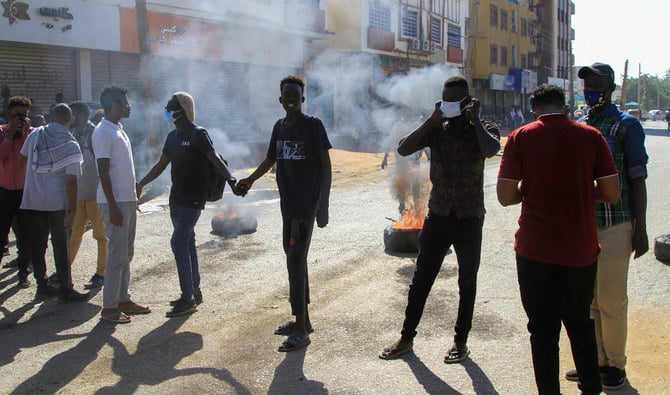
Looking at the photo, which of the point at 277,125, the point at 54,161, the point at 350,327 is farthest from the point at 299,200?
the point at 54,161

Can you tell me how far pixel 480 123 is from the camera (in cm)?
354

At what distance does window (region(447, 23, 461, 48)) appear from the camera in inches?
1422

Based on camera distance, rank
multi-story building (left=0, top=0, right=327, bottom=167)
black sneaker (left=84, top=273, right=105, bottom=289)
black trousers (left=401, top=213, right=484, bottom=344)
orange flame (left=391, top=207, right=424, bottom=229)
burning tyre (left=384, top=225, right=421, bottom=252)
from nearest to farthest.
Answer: black trousers (left=401, top=213, right=484, bottom=344) → black sneaker (left=84, top=273, right=105, bottom=289) → burning tyre (left=384, top=225, right=421, bottom=252) → orange flame (left=391, top=207, right=424, bottom=229) → multi-story building (left=0, top=0, right=327, bottom=167)

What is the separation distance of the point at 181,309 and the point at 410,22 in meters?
27.8

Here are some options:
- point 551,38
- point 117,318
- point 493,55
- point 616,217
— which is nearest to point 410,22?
point 493,55

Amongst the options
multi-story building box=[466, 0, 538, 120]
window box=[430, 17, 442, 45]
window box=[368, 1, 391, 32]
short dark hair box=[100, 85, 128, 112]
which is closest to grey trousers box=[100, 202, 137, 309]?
short dark hair box=[100, 85, 128, 112]

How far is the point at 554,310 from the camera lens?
9.68 feet

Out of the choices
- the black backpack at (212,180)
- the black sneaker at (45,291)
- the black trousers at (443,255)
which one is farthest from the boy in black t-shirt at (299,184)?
the black sneaker at (45,291)

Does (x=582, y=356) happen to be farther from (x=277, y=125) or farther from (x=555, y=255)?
(x=277, y=125)

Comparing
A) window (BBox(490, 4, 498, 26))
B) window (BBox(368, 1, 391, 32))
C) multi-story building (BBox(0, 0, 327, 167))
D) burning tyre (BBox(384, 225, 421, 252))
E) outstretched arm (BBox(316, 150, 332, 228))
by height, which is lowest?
burning tyre (BBox(384, 225, 421, 252))

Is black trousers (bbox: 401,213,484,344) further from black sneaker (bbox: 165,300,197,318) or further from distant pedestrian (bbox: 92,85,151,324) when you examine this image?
distant pedestrian (bbox: 92,85,151,324)

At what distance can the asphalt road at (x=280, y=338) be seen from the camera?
139 inches

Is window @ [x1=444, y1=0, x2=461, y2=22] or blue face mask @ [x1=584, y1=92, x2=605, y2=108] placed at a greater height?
window @ [x1=444, y1=0, x2=461, y2=22]

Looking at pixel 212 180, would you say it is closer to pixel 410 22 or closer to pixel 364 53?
pixel 364 53
